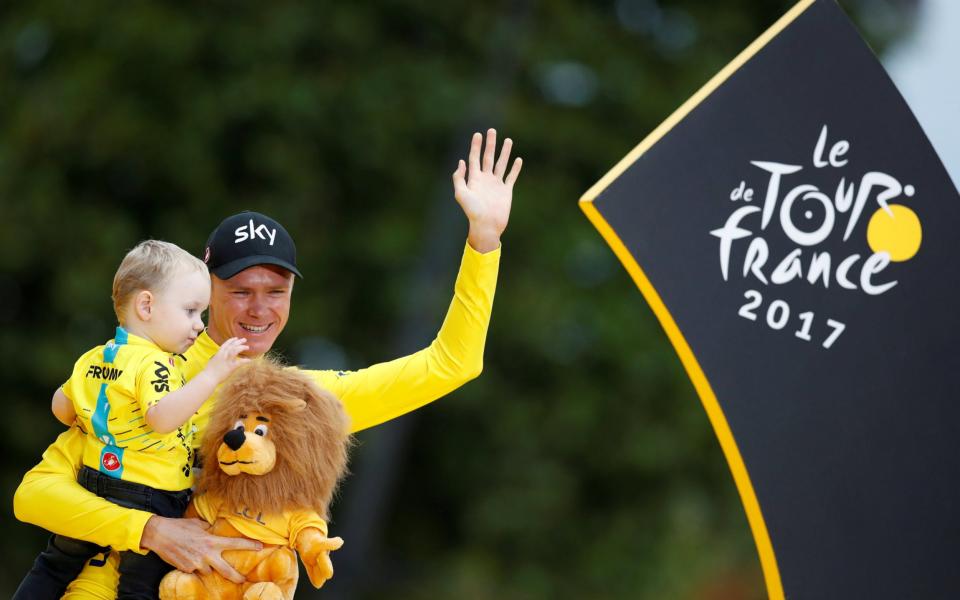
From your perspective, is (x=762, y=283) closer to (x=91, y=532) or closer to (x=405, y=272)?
(x=91, y=532)

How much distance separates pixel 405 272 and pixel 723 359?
28.3 ft

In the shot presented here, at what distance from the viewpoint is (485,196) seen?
11.6ft

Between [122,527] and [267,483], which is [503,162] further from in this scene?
[122,527]

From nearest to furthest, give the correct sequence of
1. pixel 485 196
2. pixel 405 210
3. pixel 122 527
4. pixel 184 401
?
pixel 184 401 → pixel 122 527 → pixel 485 196 → pixel 405 210

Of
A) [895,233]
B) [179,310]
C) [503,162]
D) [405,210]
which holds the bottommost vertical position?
[895,233]

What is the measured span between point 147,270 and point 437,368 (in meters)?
0.82

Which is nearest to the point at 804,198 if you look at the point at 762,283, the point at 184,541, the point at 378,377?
the point at 762,283

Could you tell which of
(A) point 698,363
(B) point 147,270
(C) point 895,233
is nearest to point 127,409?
(B) point 147,270

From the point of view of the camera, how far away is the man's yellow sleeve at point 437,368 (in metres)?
3.60

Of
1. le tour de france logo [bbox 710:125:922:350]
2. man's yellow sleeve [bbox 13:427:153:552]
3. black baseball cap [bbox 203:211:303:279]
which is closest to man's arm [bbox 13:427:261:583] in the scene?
man's yellow sleeve [bbox 13:427:153:552]

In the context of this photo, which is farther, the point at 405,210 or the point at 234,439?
the point at 405,210

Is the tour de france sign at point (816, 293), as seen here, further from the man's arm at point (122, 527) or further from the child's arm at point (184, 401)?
the man's arm at point (122, 527)

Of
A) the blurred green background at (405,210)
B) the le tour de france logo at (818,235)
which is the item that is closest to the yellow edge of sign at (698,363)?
the le tour de france logo at (818,235)

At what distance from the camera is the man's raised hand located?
3520mm
